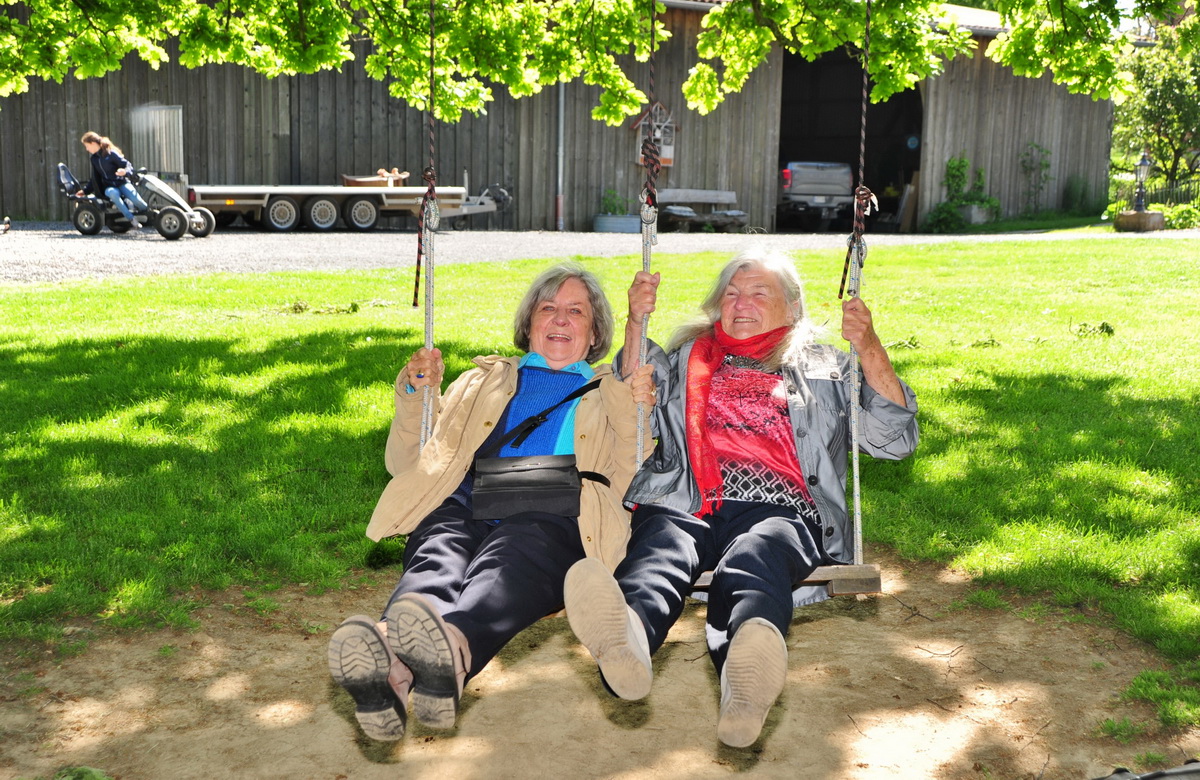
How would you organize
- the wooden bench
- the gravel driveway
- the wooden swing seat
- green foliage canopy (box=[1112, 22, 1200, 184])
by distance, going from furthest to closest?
green foliage canopy (box=[1112, 22, 1200, 184]), the wooden bench, the gravel driveway, the wooden swing seat

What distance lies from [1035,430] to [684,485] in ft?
10.8

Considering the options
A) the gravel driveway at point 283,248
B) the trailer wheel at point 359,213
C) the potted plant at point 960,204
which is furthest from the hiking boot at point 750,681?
the potted plant at point 960,204

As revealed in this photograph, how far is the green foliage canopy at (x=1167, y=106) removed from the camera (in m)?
26.6

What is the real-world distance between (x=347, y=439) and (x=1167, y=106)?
26844 mm

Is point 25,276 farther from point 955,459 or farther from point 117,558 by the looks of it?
point 955,459

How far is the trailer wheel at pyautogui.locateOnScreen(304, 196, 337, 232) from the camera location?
1752 cm

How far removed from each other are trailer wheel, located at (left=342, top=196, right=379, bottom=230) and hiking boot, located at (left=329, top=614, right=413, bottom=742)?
1586 centimetres

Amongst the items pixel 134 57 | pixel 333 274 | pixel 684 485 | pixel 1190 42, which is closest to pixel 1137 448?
pixel 1190 42

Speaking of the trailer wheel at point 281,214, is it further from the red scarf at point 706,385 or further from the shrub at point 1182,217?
the shrub at point 1182,217

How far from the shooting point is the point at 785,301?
3.83 m

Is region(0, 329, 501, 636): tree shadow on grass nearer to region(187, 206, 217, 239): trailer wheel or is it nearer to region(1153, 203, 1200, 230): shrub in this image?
region(187, 206, 217, 239): trailer wheel

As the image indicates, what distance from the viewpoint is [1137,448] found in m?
5.71

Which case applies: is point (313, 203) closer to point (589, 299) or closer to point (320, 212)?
point (320, 212)

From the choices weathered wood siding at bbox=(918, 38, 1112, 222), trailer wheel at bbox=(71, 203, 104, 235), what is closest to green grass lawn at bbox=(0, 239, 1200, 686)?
trailer wheel at bbox=(71, 203, 104, 235)
